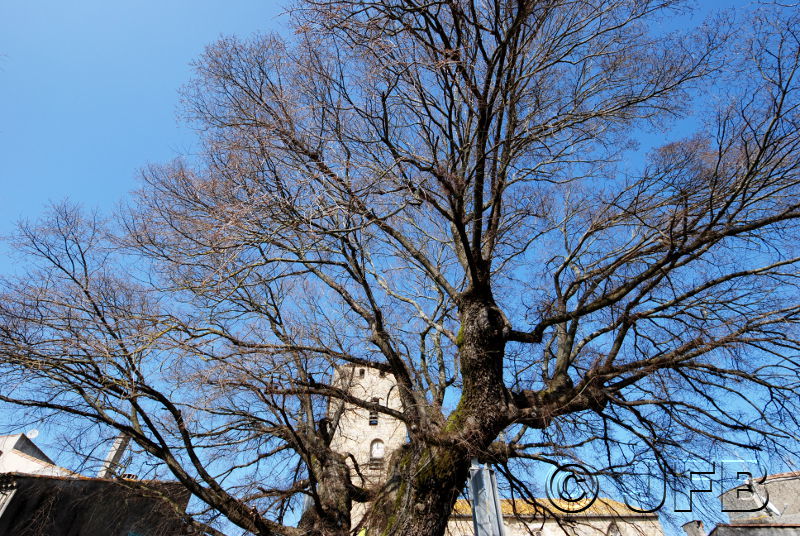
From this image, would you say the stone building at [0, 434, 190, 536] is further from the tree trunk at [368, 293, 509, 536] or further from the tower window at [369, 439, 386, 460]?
the tower window at [369, 439, 386, 460]

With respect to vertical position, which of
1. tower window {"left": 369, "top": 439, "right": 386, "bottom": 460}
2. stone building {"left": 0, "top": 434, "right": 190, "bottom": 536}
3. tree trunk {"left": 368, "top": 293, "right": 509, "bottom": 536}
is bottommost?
stone building {"left": 0, "top": 434, "right": 190, "bottom": 536}

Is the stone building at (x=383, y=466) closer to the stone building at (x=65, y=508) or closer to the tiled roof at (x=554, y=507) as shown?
the tiled roof at (x=554, y=507)

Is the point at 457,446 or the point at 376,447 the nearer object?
the point at 457,446

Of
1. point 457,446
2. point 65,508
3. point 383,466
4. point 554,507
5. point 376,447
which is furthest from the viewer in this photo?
→ point 376,447

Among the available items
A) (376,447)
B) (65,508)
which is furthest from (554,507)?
(376,447)

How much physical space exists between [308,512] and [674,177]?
24.8 feet

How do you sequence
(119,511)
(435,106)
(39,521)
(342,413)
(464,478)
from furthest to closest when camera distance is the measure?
(119,511) → (39,521) → (342,413) → (435,106) → (464,478)

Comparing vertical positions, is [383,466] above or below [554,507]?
above

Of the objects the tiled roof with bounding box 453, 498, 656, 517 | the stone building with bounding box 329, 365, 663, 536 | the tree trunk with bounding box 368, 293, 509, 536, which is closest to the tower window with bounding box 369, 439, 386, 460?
the stone building with bounding box 329, 365, 663, 536

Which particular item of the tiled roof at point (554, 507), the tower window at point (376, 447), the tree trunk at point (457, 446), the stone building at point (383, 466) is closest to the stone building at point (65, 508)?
the stone building at point (383, 466)

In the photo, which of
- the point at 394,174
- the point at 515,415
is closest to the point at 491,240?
the point at 394,174

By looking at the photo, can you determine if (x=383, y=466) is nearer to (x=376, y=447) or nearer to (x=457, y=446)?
(x=457, y=446)

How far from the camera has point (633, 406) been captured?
5484mm

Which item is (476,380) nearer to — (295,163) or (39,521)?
(295,163)
